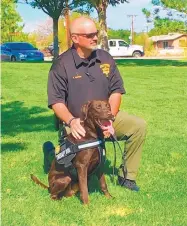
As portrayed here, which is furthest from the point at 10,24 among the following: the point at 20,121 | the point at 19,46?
the point at 20,121

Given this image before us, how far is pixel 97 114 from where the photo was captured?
4.80 meters

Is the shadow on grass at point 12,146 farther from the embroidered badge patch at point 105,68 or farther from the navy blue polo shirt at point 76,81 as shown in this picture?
the embroidered badge patch at point 105,68

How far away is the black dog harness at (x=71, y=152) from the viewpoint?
16.5ft

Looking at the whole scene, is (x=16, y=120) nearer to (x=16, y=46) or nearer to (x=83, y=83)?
(x=83, y=83)

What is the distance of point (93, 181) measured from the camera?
6.11 meters

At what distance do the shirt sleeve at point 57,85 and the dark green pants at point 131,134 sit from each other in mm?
801

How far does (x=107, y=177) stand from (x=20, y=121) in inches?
193

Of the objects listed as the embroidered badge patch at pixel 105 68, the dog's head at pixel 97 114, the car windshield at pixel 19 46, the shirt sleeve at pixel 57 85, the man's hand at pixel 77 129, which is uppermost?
the car windshield at pixel 19 46

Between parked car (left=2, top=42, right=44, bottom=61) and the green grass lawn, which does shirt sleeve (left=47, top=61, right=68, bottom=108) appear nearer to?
the green grass lawn

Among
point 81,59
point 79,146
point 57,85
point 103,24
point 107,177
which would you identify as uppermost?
point 103,24

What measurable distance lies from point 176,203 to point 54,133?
4.33 meters

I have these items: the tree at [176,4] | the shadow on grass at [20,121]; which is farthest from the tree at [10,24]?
the shadow on grass at [20,121]

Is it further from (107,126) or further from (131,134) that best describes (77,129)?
(131,134)

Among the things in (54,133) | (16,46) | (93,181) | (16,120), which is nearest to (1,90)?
(16,120)
